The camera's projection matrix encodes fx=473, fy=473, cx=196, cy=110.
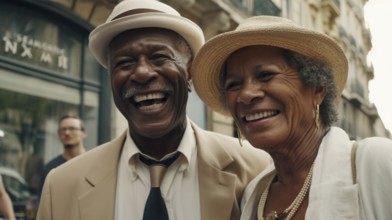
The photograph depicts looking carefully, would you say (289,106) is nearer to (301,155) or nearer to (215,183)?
(301,155)

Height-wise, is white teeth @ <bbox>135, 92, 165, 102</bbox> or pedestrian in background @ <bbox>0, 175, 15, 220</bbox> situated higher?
white teeth @ <bbox>135, 92, 165, 102</bbox>

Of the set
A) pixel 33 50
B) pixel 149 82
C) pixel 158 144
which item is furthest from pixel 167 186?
pixel 33 50

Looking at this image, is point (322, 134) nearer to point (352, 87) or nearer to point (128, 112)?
point (128, 112)

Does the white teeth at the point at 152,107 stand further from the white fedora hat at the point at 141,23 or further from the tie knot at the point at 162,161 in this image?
the white fedora hat at the point at 141,23

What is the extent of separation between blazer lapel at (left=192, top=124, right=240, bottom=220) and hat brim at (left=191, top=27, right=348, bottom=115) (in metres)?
0.45

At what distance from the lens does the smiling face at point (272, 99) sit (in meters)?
1.93

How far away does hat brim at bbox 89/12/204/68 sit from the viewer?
240cm

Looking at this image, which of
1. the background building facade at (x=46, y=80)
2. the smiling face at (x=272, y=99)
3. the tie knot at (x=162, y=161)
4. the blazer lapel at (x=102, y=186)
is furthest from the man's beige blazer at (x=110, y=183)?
the background building facade at (x=46, y=80)

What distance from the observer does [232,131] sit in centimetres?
1070

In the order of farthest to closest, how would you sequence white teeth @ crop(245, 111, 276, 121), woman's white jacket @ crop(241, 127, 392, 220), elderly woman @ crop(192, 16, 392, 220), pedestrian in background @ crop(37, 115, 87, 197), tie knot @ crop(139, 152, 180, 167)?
pedestrian in background @ crop(37, 115, 87, 197) → tie knot @ crop(139, 152, 180, 167) → white teeth @ crop(245, 111, 276, 121) → elderly woman @ crop(192, 16, 392, 220) → woman's white jacket @ crop(241, 127, 392, 220)

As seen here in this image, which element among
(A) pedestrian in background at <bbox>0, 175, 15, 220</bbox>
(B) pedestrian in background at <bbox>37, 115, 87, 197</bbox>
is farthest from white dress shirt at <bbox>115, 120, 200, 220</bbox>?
(B) pedestrian in background at <bbox>37, 115, 87, 197</bbox>

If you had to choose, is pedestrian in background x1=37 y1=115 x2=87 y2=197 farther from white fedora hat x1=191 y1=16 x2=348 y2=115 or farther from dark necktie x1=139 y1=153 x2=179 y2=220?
white fedora hat x1=191 y1=16 x2=348 y2=115

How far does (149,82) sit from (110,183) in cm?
54

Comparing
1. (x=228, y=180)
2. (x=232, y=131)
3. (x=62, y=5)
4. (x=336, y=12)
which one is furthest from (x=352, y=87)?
(x=228, y=180)
